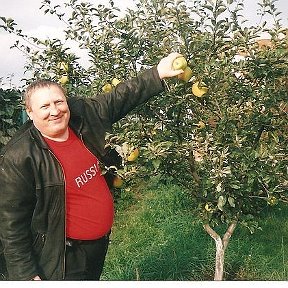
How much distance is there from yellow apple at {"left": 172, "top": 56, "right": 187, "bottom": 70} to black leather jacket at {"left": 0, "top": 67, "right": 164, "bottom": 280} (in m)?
0.10

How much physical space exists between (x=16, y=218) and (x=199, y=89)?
92 cm

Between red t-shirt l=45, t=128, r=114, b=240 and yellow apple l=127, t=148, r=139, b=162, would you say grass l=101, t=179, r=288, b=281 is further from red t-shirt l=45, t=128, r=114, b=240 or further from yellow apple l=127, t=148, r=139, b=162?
yellow apple l=127, t=148, r=139, b=162

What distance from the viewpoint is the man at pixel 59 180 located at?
87.2 inches

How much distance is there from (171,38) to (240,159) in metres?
0.66

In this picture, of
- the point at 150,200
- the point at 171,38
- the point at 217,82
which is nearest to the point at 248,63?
the point at 217,82

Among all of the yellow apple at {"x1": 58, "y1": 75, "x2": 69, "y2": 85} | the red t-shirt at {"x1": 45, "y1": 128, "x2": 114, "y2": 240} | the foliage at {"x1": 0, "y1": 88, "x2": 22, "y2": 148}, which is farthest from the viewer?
the foliage at {"x1": 0, "y1": 88, "x2": 22, "y2": 148}

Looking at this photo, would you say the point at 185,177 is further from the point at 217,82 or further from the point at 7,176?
the point at 7,176

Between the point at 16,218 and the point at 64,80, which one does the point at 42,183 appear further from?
the point at 64,80

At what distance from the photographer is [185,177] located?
2693mm

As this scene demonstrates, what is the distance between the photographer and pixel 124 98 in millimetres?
2318

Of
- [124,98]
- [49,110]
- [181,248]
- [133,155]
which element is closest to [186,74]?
[124,98]

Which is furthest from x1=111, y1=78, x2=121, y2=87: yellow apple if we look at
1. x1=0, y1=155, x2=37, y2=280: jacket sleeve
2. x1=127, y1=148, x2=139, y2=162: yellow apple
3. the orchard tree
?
x1=0, y1=155, x2=37, y2=280: jacket sleeve

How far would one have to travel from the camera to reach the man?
221cm

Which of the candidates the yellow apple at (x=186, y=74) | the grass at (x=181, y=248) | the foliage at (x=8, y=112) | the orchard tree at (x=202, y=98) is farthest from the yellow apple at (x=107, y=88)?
the foliage at (x=8, y=112)
